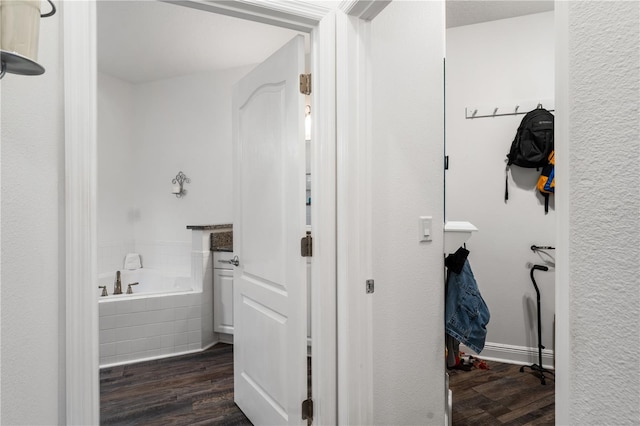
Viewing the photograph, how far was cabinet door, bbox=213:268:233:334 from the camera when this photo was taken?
3408 millimetres

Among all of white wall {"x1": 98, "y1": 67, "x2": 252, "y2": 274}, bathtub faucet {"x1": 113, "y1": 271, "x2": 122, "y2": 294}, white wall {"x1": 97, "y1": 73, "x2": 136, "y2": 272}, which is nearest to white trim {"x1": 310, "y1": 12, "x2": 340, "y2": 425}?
white wall {"x1": 98, "y1": 67, "x2": 252, "y2": 274}

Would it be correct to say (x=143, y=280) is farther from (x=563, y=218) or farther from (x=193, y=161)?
(x=563, y=218)

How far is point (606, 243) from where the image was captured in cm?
59

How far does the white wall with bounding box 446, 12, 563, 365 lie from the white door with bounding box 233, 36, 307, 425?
1.73 meters

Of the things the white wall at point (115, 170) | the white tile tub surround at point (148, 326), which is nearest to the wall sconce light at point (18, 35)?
the white tile tub surround at point (148, 326)

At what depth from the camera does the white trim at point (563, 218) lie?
65cm

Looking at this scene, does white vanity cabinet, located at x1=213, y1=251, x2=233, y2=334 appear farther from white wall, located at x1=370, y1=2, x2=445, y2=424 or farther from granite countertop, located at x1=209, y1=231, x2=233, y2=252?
white wall, located at x1=370, y1=2, x2=445, y2=424

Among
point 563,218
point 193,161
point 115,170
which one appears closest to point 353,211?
point 563,218

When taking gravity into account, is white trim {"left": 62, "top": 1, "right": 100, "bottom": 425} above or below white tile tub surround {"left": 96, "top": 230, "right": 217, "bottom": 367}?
above

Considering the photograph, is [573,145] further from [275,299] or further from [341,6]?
[275,299]

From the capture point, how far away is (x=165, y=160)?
4.29m

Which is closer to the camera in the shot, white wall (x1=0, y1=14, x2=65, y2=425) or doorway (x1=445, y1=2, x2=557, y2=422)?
white wall (x1=0, y1=14, x2=65, y2=425)

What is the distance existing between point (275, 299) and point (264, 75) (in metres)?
1.17

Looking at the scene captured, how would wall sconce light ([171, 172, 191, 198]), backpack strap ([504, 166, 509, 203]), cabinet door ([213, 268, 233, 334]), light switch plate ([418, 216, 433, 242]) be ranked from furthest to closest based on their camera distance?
wall sconce light ([171, 172, 191, 198])
cabinet door ([213, 268, 233, 334])
backpack strap ([504, 166, 509, 203])
light switch plate ([418, 216, 433, 242])
